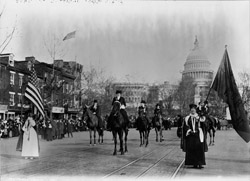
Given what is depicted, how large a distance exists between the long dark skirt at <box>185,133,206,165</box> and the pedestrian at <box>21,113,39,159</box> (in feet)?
18.4

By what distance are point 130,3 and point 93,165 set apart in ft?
17.6

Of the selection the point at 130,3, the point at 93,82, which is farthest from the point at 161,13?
the point at 93,82

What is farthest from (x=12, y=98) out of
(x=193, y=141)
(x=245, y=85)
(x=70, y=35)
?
(x=193, y=141)

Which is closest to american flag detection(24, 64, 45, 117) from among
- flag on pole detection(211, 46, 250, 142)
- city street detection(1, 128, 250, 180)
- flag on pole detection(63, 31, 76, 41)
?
city street detection(1, 128, 250, 180)

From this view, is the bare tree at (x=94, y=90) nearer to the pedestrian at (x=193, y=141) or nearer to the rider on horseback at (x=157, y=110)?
the rider on horseback at (x=157, y=110)

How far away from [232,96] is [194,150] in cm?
213

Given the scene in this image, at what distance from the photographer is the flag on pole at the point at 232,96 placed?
11.2m

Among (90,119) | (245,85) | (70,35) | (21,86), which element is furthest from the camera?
(21,86)

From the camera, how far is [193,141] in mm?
11531

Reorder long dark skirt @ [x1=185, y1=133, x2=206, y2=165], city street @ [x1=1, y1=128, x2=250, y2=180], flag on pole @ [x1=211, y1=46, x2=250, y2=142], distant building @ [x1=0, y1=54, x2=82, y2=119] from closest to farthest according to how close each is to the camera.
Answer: city street @ [x1=1, y1=128, x2=250, y2=180], flag on pole @ [x1=211, y1=46, x2=250, y2=142], long dark skirt @ [x1=185, y1=133, x2=206, y2=165], distant building @ [x1=0, y1=54, x2=82, y2=119]

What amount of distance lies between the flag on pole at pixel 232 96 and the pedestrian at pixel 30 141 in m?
6.84

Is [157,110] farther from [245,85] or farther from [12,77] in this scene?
[12,77]

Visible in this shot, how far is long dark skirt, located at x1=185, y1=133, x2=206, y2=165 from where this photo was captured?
11373 mm

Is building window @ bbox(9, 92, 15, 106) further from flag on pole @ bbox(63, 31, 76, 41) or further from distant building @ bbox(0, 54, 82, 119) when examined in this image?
flag on pole @ bbox(63, 31, 76, 41)
